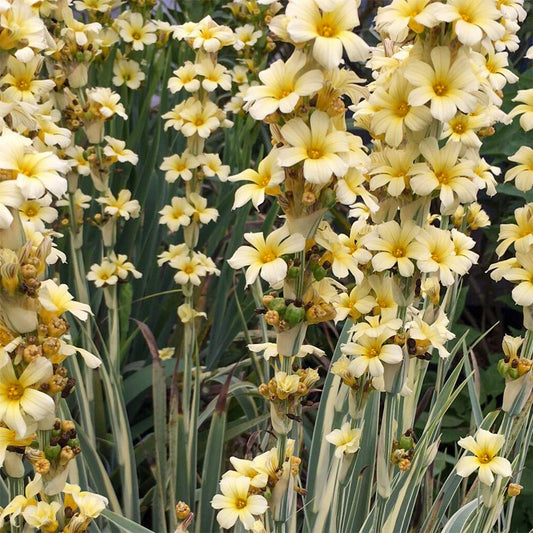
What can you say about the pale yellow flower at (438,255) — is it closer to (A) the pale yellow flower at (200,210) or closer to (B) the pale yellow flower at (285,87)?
(B) the pale yellow flower at (285,87)


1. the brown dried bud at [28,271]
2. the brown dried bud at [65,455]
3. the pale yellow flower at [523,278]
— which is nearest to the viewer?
the brown dried bud at [28,271]

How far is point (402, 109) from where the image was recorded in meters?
0.89

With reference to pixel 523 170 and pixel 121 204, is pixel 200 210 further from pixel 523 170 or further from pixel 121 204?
Answer: pixel 523 170

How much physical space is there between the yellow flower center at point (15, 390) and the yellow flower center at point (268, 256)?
31 centimetres

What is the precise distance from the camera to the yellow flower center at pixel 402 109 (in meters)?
0.88

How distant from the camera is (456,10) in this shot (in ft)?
2.67

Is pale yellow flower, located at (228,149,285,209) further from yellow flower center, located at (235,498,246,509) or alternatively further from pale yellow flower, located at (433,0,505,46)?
yellow flower center, located at (235,498,246,509)

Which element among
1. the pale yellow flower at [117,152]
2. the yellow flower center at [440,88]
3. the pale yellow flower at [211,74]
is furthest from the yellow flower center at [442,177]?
the pale yellow flower at [117,152]

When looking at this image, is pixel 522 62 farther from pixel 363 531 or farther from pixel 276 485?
pixel 276 485

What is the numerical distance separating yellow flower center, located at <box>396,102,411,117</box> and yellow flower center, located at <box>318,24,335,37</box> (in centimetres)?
14

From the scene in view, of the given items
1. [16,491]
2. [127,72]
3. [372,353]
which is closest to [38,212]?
[16,491]

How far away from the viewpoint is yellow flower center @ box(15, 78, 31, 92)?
4.37ft

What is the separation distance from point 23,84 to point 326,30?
0.74 metres

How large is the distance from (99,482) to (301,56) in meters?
1.06
